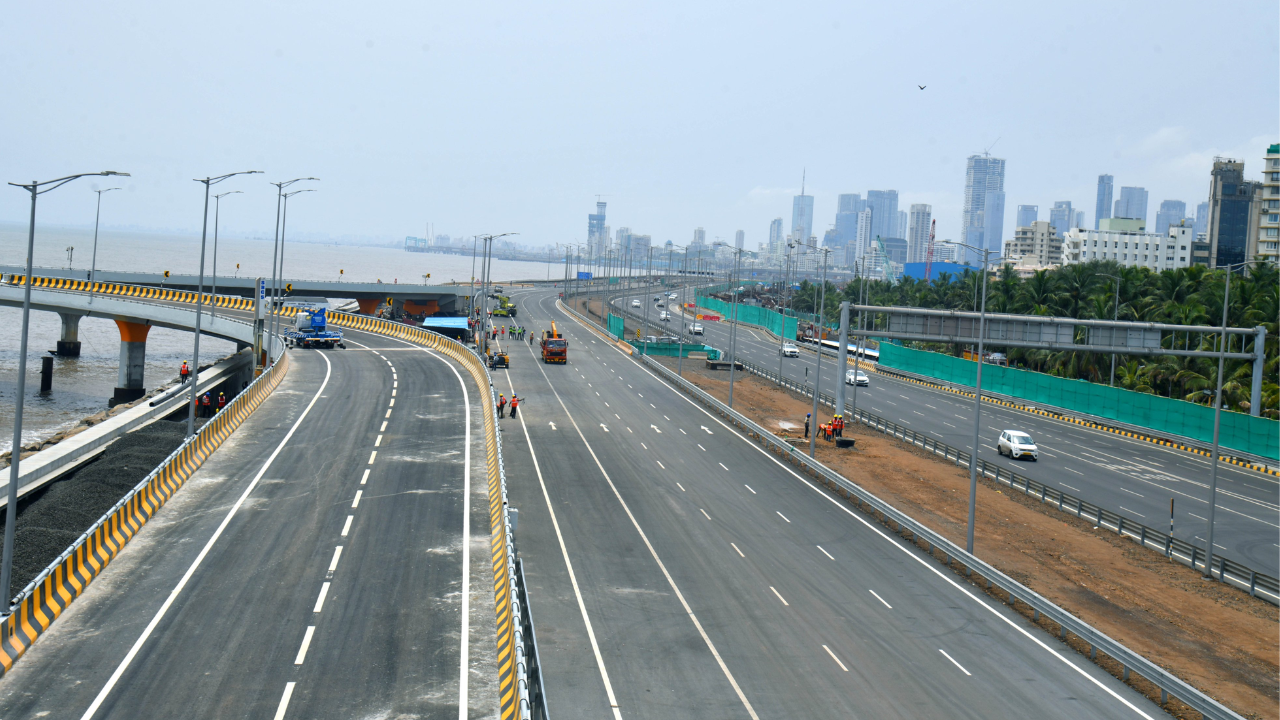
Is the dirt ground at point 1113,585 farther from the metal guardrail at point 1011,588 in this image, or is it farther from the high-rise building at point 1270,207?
the high-rise building at point 1270,207

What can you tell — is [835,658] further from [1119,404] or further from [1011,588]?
[1119,404]

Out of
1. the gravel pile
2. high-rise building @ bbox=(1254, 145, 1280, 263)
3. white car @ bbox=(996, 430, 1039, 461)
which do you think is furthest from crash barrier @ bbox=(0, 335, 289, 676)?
high-rise building @ bbox=(1254, 145, 1280, 263)

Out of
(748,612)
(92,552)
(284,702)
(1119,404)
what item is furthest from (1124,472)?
(92,552)

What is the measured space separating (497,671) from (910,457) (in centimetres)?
3451

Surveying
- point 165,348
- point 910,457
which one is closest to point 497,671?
point 910,457

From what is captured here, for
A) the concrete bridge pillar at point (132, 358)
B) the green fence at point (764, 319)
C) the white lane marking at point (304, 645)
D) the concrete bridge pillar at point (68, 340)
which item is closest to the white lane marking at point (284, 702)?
the white lane marking at point (304, 645)

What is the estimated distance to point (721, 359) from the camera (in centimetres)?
8738

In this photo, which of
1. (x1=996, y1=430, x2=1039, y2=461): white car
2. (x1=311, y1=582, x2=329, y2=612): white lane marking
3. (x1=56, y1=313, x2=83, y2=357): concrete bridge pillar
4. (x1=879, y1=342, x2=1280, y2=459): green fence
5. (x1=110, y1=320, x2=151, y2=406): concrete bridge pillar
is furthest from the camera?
(x1=56, y1=313, x2=83, y2=357): concrete bridge pillar

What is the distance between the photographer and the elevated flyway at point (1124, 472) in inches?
1452

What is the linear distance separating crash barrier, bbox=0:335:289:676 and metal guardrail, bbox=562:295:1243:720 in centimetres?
2328

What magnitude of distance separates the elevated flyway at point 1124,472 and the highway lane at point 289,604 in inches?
1065

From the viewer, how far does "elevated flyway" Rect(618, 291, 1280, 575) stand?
36.9 meters

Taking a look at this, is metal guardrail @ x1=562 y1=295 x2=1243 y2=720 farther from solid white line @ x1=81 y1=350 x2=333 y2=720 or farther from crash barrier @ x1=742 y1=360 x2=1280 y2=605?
solid white line @ x1=81 y1=350 x2=333 y2=720

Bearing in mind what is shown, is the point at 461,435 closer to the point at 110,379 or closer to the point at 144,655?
the point at 144,655
